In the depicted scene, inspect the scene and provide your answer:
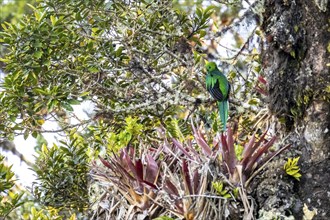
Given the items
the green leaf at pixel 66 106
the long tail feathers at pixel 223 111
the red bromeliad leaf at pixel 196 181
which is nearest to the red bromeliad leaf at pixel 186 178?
the red bromeliad leaf at pixel 196 181

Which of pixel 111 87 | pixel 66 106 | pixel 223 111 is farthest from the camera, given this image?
pixel 111 87

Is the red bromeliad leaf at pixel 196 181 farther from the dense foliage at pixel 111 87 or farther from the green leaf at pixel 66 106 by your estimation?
the green leaf at pixel 66 106

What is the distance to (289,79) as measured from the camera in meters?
2.04

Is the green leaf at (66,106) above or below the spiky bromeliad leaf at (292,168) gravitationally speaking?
above

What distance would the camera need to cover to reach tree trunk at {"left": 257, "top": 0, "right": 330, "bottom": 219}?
1.83 m

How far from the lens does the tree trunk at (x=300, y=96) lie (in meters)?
1.83

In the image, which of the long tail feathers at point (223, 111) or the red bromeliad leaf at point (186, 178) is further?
the long tail feathers at point (223, 111)

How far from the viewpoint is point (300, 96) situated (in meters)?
2.00

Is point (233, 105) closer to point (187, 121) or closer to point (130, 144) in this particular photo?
point (187, 121)

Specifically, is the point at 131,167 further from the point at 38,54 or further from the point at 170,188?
the point at 38,54

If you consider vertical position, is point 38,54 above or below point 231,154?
above

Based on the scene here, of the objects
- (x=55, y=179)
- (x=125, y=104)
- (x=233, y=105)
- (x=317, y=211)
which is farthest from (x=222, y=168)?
(x=55, y=179)

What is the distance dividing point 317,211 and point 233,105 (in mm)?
846

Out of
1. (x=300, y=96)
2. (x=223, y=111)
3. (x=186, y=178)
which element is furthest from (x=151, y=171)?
(x=300, y=96)
